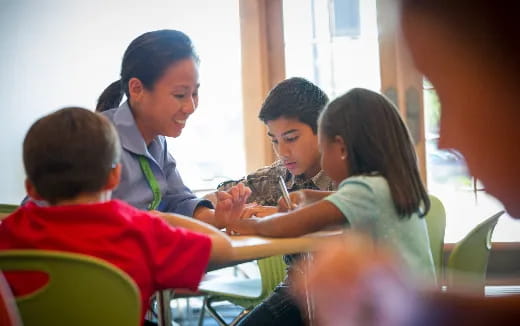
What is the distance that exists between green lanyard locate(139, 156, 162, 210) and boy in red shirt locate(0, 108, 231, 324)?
1.62ft

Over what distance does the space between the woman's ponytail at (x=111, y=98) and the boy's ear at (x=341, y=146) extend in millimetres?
679

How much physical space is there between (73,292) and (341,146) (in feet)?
2.53

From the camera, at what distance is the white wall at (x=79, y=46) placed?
3.73 meters

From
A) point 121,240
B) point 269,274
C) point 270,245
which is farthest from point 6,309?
point 269,274

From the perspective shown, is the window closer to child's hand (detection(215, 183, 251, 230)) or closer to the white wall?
the white wall

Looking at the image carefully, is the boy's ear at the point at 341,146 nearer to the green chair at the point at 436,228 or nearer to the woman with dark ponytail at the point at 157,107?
the woman with dark ponytail at the point at 157,107

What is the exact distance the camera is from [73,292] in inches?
35.9

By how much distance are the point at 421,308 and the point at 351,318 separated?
0.09 ft

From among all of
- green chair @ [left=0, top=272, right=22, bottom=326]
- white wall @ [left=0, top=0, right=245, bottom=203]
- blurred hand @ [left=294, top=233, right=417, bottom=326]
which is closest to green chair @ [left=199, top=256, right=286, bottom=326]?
white wall @ [left=0, top=0, right=245, bottom=203]

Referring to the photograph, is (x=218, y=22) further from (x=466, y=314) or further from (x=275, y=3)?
(x=466, y=314)

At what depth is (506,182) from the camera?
201mm

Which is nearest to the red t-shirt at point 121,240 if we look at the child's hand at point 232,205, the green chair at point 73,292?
the green chair at point 73,292

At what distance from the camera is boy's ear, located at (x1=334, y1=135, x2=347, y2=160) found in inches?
59.0

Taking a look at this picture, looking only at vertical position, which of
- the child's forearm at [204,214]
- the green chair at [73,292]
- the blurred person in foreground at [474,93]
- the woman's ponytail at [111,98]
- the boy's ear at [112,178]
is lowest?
the child's forearm at [204,214]
